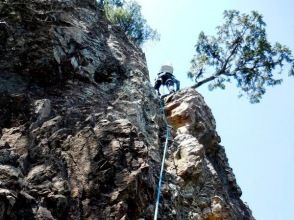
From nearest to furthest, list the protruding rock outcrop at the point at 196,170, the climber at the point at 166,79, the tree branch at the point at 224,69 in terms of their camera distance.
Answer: the protruding rock outcrop at the point at 196,170 → the climber at the point at 166,79 → the tree branch at the point at 224,69

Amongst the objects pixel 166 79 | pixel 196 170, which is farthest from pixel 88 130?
pixel 166 79

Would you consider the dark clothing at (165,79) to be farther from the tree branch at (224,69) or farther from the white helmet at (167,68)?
the tree branch at (224,69)

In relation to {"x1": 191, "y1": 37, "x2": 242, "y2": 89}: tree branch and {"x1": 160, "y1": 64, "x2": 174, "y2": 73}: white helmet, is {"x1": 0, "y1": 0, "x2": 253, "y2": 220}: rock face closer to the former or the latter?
{"x1": 160, "y1": 64, "x2": 174, "y2": 73}: white helmet

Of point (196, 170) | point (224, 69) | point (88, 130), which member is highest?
point (224, 69)

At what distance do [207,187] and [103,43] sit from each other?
12.2ft

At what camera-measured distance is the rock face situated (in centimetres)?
486

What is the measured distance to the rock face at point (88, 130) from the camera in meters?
4.86

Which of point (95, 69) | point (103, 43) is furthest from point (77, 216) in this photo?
point (103, 43)

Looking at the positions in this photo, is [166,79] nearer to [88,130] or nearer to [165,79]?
[165,79]

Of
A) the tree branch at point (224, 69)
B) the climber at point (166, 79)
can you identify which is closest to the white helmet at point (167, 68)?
the climber at point (166, 79)

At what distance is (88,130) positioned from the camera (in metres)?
5.63

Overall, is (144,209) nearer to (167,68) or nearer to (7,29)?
(7,29)

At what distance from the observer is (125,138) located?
577cm

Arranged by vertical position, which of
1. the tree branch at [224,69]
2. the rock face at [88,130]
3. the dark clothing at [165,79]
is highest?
the tree branch at [224,69]
